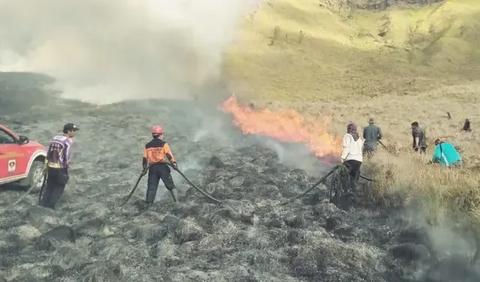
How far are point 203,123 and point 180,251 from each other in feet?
51.4

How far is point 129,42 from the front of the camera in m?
36.1

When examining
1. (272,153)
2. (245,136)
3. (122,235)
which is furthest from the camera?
(245,136)

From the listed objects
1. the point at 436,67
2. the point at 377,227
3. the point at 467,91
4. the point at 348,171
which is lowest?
the point at 377,227

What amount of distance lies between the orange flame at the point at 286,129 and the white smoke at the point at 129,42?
7.80 meters

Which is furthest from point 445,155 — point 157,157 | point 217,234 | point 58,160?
point 58,160

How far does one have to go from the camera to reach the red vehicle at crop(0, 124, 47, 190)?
11.4 meters

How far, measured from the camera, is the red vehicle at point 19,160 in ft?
37.5

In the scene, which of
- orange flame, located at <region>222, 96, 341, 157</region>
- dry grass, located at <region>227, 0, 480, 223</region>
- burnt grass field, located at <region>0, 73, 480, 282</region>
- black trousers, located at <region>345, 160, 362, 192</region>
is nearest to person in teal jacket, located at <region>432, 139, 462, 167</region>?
dry grass, located at <region>227, 0, 480, 223</region>

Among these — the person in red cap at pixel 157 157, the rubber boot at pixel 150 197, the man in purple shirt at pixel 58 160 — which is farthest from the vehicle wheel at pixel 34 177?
the person in red cap at pixel 157 157

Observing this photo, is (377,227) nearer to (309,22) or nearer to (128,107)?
(128,107)

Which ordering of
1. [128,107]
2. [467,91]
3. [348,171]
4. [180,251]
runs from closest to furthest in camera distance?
[180,251] → [348,171] → [128,107] → [467,91]

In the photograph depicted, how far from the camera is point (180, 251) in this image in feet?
30.7

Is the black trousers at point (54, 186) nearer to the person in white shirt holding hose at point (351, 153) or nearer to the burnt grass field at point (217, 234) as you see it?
the burnt grass field at point (217, 234)

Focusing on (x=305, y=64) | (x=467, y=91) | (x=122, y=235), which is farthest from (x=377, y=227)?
(x=305, y=64)
